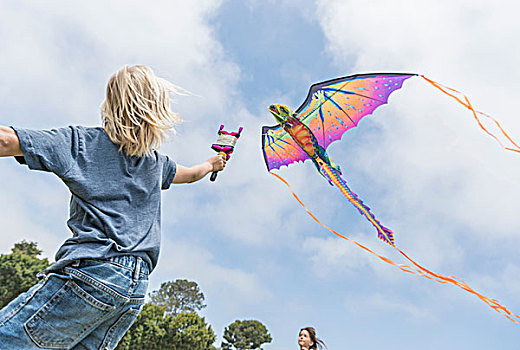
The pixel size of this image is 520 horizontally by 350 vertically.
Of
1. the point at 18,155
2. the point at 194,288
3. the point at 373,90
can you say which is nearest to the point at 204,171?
the point at 18,155

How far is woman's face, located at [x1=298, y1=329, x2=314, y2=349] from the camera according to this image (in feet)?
25.2

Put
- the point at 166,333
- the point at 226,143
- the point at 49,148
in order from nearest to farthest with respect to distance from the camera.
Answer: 1. the point at 49,148
2. the point at 226,143
3. the point at 166,333

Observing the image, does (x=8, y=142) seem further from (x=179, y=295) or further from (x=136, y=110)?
(x=179, y=295)

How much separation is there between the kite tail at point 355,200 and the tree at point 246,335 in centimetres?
3316

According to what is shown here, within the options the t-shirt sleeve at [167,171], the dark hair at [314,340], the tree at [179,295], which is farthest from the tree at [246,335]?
the t-shirt sleeve at [167,171]

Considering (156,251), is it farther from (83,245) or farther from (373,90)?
(373,90)

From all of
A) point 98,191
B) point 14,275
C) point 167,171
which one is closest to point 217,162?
point 167,171

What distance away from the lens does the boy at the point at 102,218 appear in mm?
1926

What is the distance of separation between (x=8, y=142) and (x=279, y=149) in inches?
243

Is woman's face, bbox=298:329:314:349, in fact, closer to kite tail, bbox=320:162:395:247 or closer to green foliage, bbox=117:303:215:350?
kite tail, bbox=320:162:395:247

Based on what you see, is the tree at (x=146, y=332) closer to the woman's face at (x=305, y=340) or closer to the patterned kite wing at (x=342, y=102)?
the woman's face at (x=305, y=340)

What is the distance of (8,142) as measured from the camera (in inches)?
73.8

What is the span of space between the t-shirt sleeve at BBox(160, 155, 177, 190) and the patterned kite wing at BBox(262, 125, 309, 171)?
488 centimetres

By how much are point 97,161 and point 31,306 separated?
568mm
